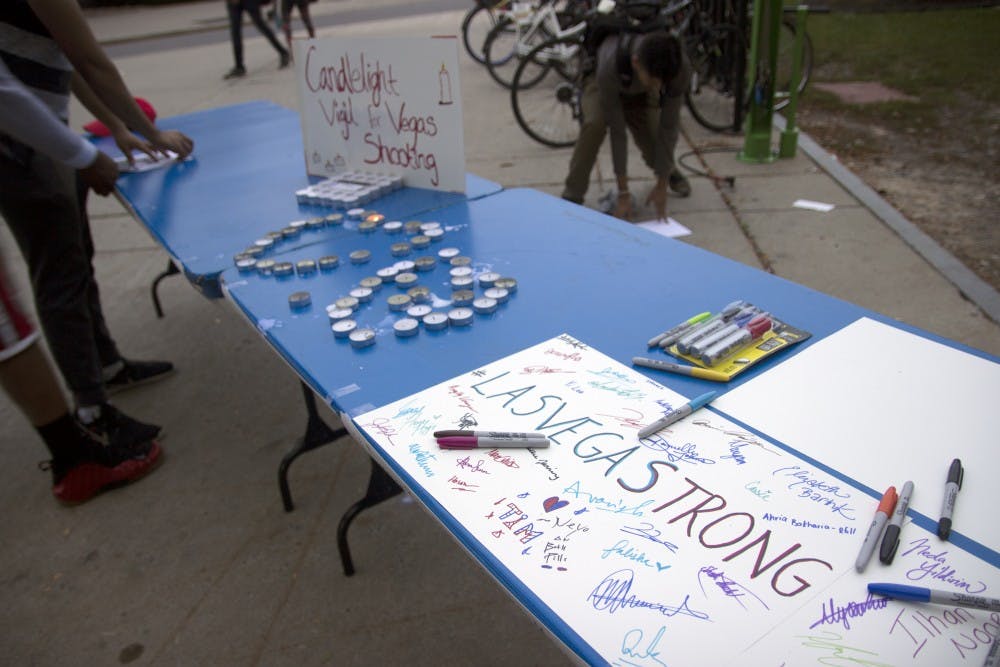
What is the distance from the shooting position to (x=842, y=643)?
75 cm

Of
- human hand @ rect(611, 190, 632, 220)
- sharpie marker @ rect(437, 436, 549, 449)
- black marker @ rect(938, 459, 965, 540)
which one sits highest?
black marker @ rect(938, 459, 965, 540)

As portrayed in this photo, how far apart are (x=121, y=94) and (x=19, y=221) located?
0.58m

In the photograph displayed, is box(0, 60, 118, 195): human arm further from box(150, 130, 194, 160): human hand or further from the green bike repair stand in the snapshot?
the green bike repair stand

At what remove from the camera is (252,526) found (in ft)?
7.35

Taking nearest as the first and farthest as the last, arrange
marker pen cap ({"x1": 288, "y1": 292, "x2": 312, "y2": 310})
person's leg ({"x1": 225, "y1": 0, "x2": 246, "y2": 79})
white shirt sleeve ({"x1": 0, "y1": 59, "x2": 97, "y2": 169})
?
1. marker pen cap ({"x1": 288, "y1": 292, "x2": 312, "y2": 310})
2. white shirt sleeve ({"x1": 0, "y1": 59, "x2": 97, "y2": 169})
3. person's leg ({"x1": 225, "y1": 0, "x2": 246, "y2": 79})

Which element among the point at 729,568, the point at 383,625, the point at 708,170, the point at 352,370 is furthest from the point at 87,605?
the point at 708,170

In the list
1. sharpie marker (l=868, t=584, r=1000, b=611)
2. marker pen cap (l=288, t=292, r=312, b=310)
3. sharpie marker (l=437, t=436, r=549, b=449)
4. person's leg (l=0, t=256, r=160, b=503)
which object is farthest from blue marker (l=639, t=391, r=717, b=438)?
person's leg (l=0, t=256, r=160, b=503)

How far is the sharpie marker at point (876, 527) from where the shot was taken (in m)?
0.83

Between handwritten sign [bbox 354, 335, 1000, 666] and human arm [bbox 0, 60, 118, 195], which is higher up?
human arm [bbox 0, 60, 118, 195]

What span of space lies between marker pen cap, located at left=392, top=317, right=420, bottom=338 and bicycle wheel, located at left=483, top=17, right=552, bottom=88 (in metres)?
5.24

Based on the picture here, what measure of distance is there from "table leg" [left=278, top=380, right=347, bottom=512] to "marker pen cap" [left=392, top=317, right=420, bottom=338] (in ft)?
3.06

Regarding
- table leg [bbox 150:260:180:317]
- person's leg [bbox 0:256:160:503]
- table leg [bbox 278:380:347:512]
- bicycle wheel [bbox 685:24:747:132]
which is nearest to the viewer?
person's leg [bbox 0:256:160:503]

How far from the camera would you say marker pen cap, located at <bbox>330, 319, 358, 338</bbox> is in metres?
1.45
